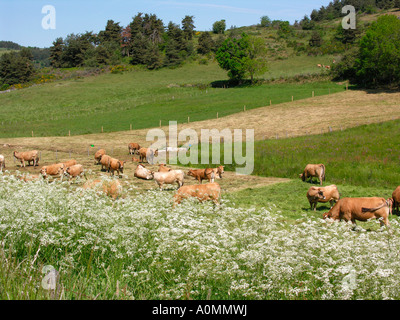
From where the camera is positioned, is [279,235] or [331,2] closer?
[279,235]

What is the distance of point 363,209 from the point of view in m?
14.0

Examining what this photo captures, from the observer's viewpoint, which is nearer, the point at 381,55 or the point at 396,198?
the point at 396,198

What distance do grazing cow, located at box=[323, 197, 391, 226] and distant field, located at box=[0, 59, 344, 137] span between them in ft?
139

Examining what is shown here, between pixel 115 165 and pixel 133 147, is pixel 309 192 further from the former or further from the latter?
pixel 133 147

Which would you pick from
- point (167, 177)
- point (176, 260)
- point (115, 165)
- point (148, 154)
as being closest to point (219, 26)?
point (148, 154)

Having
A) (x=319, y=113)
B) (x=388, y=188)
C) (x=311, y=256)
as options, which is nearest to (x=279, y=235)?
(x=311, y=256)

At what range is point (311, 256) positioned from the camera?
7.77 metres

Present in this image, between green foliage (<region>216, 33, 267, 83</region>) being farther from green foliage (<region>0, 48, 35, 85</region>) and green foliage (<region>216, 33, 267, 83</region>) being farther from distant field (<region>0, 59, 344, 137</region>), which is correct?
green foliage (<region>0, 48, 35, 85</region>)

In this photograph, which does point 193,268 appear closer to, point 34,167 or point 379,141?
point 34,167

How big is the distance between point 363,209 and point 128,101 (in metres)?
67.3

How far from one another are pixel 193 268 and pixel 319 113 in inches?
1893

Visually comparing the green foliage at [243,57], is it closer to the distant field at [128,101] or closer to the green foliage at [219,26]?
the distant field at [128,101]

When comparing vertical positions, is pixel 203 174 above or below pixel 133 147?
below

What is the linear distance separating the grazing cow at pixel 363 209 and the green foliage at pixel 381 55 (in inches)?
2080
